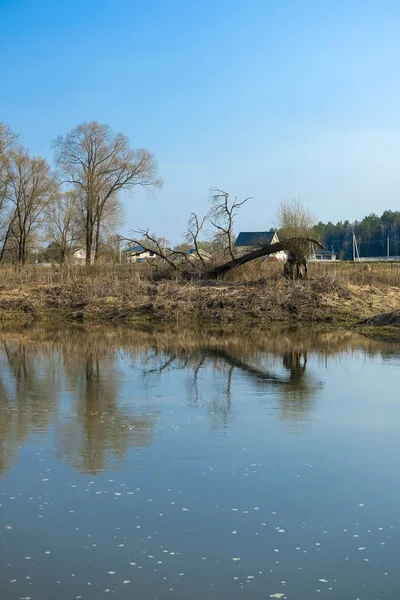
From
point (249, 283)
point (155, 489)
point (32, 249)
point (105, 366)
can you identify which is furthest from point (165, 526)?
point (32, 249)

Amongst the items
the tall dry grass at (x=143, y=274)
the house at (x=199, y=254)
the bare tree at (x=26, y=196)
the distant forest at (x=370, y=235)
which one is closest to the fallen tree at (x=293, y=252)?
the tall dry grass at (x=143, y=274)

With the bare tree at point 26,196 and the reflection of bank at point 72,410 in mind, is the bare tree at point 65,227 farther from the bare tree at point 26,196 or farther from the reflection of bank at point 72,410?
the reflection of bank at point 72,410

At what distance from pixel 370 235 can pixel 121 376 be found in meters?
115

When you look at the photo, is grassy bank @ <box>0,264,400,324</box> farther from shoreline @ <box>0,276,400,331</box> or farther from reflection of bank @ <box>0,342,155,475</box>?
reflection of bank @ <box>0,342,155,475</box>

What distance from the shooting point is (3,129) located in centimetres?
5381

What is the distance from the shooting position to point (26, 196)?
58.2 metres

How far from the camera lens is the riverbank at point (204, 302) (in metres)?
25.2

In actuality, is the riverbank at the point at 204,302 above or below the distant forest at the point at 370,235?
below

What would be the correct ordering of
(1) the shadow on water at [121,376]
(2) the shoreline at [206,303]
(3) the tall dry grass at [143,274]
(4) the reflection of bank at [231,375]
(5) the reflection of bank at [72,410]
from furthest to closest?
(3) the tall dry grass at [143,274] < (2) the shoreline at [206,303] < (4) the reflection of bank at [231,375] < (1) the shadow on water at [121,376] < (5) the reflection of bank at [72,410]

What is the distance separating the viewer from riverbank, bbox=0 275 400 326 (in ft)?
82.6

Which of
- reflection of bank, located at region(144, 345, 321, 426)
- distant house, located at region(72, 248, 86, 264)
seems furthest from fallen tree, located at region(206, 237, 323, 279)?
reflection of bank, located at region(144, 345, 321, 426)

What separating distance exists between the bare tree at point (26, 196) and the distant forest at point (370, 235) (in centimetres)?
6392

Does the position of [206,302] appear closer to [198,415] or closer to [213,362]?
[213,362]

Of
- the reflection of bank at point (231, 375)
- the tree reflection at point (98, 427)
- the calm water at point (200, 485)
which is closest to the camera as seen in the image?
the calm water at point (200, 485)
